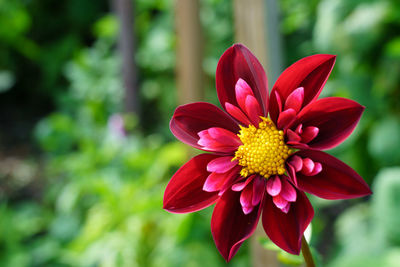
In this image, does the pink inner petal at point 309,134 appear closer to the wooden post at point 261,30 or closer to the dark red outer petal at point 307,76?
the dark red outer petal at point 307,76

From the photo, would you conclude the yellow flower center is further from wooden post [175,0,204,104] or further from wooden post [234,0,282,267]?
wooden post [175,0,204,104]

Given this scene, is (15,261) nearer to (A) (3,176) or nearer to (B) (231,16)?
(A) (3,176)

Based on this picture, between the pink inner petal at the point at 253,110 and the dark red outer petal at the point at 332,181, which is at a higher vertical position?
the pink inner petal at the point at 253,110

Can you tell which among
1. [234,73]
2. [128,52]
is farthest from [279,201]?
[128,52]

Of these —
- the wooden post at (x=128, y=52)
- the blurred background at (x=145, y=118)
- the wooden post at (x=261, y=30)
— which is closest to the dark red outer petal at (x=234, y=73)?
the blurred background at (x=145, y=118)

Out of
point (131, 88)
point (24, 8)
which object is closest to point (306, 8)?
point (131, 88)

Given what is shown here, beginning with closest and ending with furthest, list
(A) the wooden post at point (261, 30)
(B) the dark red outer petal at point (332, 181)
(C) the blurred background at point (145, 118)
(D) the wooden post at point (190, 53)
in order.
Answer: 1. (B) the dark red outer petal at point (332, 181)
2. (A) the wooden post at point (261, 30)
3. (C) the blurred background at point (145, 118)
4. (D) the wooden post at point (190, 53)
